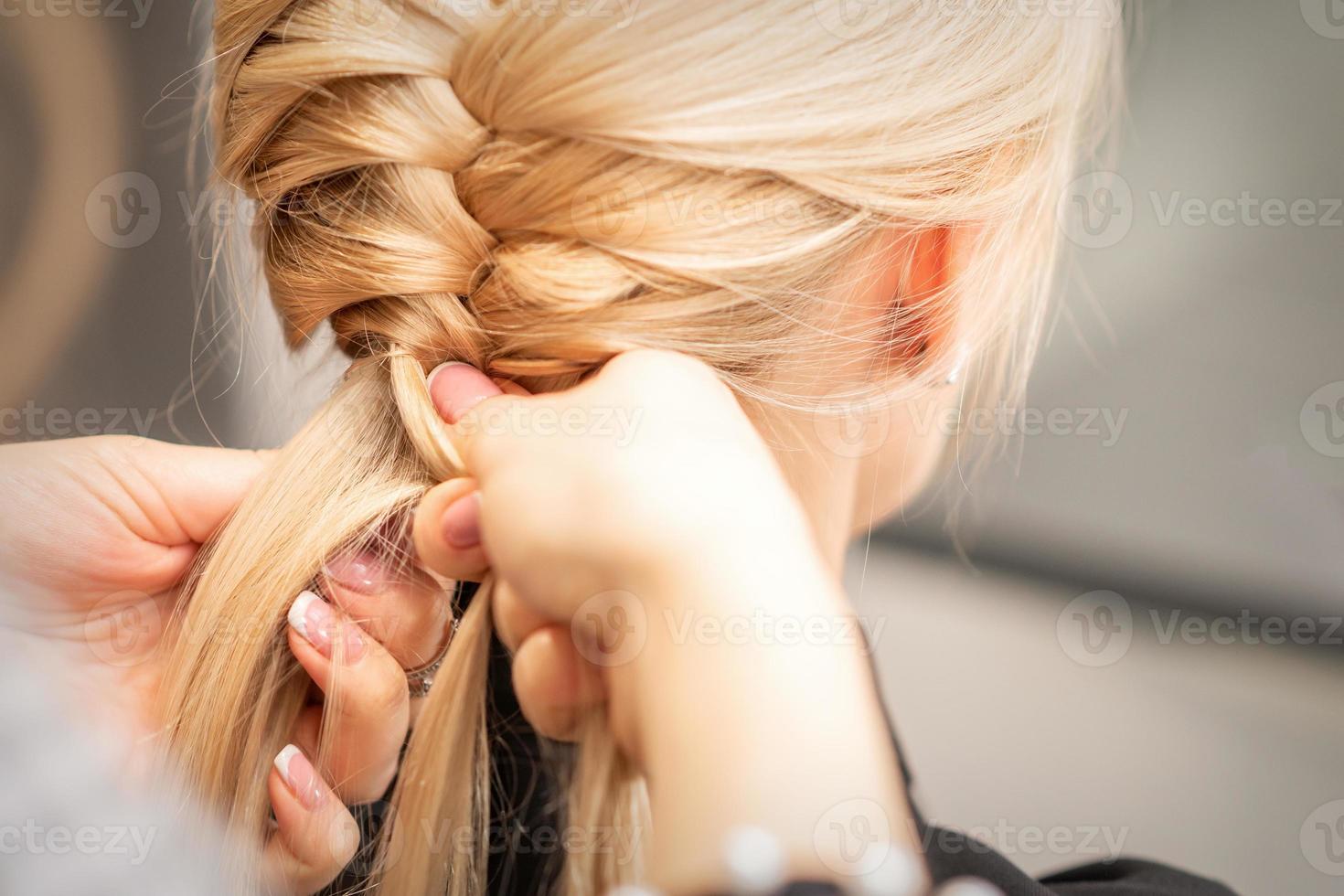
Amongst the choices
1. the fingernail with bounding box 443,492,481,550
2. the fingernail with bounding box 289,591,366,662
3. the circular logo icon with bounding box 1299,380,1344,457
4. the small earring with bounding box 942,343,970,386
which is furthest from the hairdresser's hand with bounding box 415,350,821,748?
the circular logo icon with bounding box 1299,380,1344,457

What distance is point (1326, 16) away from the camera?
98 cm

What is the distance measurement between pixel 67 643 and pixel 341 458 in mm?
265

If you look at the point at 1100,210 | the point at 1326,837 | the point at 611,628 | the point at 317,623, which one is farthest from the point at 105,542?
the point at 1326,837

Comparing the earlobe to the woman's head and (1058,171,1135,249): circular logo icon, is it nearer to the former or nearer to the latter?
the woman's head

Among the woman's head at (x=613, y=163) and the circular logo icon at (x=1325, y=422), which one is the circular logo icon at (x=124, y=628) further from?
the circular logo icon at (x=1325, y=422)

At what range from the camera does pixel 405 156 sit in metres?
0.43

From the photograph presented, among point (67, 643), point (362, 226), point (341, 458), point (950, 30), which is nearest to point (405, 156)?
point (362, 226)

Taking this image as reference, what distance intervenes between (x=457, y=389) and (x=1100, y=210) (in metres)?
1.06

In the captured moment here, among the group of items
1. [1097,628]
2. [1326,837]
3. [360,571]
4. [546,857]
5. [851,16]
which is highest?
[851,16]

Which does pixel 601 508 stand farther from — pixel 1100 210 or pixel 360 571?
pixel 1100 210

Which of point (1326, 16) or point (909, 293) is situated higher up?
point (1326, 16)

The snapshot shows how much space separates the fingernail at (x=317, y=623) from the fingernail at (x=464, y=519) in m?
0.13

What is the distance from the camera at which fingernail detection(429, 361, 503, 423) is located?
454 mm

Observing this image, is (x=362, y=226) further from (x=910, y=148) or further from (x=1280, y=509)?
(x=1280, y=509)
